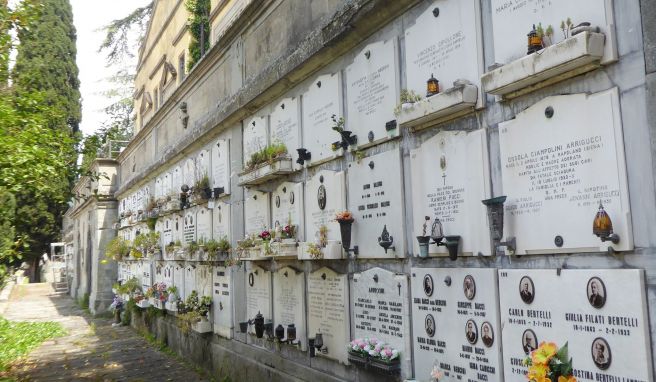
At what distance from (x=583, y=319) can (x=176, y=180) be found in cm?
905

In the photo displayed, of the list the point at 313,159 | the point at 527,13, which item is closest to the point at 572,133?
the point at 527,13

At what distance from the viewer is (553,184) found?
2.98m

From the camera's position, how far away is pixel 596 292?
9.00 ft

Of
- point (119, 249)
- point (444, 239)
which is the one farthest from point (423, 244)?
point (119, 249)

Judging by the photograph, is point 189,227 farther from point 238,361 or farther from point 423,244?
point 423,244

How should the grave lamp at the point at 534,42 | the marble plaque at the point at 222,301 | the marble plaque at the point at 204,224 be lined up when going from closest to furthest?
1. the grave lamp at the point at 534,42
2. the marble plaque at the point at 222,301
3. the marble plaque at the point at 204,224

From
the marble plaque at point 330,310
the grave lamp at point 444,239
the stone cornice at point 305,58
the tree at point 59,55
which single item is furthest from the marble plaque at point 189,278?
the tree at point 59,55

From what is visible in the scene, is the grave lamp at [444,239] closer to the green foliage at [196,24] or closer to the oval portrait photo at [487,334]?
the oval portrait photo at [487,334]

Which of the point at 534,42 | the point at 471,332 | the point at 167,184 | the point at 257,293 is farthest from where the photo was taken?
the point at 167,184

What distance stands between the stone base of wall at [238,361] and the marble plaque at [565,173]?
197cm

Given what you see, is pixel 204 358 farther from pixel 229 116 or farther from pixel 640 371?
pixel 640 371

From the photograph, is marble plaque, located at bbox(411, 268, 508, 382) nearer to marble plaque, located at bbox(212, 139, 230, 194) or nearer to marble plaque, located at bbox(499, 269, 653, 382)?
marble plaque, located at bbox(499, 269, 653, 382)

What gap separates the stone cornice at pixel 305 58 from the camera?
457 centimetres

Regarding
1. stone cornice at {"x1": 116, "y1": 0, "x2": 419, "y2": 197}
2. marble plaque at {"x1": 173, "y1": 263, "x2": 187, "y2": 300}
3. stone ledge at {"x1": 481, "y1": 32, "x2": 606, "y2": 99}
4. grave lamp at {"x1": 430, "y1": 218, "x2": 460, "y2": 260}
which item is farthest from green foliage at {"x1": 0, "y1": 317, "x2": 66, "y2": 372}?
stone ledge at {"x1": 481, "y1": 32, "x2": 606, "y2": 99}
